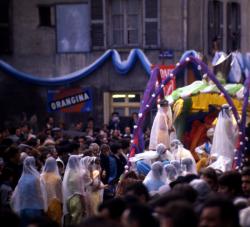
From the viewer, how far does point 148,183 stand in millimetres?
15734

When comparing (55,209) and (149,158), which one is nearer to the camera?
(55,209)

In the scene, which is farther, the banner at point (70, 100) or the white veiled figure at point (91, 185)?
the banner at point (70, 100)

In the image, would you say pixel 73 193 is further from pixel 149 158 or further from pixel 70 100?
pixel 70 100

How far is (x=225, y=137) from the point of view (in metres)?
20.6

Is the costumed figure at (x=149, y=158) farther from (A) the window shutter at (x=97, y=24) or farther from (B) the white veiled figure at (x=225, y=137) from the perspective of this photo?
(A) the window shutter at (x=97, y=24)

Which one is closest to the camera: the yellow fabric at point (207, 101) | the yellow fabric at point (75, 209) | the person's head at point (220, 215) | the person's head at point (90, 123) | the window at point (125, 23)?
the person's head at point (220, 215)

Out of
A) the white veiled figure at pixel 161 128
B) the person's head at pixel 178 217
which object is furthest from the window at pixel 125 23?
the person's head at pixel 178 217

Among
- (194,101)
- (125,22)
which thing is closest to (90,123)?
(125,22)

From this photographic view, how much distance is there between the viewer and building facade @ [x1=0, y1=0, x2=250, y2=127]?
30.9 metres

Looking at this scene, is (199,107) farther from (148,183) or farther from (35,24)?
(35,24)

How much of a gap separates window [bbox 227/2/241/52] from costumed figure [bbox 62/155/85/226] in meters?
17.6

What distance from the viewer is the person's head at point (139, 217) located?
326 inches

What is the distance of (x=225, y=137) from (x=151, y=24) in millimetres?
10831

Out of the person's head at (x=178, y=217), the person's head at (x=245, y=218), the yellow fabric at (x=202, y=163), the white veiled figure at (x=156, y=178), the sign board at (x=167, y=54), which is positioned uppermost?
the sign board at (x=167, y=54)
